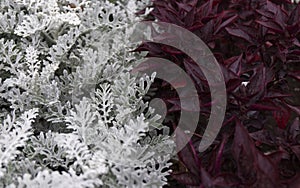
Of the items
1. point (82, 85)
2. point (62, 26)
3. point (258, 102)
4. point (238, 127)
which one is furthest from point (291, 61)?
point (62, 26)

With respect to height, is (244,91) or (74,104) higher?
(244,91)

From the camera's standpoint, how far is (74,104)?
5.17ft

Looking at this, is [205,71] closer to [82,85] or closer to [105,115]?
[105,115]

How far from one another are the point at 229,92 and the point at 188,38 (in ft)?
1.01

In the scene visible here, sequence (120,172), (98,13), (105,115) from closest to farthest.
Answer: (120,172) < (105,115) < (98,13)

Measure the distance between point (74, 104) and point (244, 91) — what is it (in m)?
0.57

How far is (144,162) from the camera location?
129 centimetres

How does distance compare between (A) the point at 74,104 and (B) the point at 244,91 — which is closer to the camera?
(B) the point at 244,91

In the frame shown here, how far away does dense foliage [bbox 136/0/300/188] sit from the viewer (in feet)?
3.60

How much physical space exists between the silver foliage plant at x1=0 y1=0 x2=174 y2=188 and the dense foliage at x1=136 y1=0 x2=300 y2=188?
111 mm

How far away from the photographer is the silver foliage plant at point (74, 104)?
123 cm

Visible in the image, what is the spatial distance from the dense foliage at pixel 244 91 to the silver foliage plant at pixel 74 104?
0.11 m

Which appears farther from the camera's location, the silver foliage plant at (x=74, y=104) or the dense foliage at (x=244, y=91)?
the silver foliage plant at (x=74, y=104)

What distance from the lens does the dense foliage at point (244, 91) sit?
3.60ft
